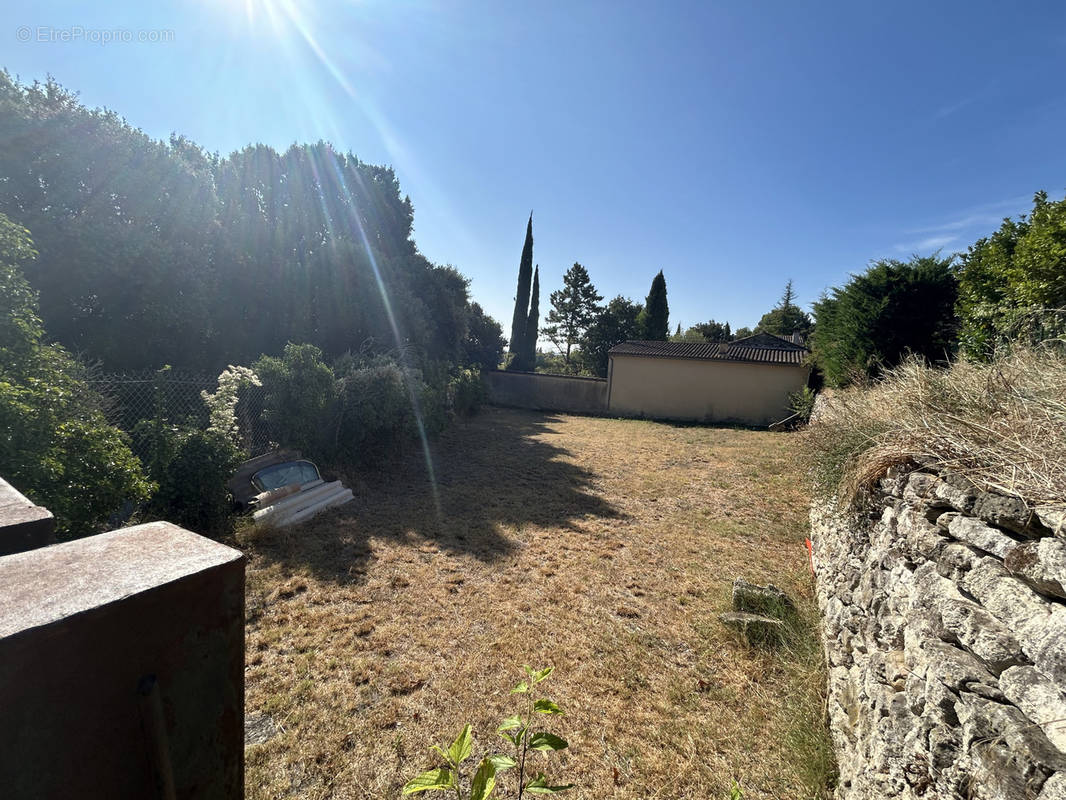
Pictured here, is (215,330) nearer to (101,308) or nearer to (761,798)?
(101,308)

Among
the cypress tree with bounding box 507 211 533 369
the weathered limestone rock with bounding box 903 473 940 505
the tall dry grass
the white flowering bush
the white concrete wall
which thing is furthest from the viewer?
the cypress tree with bounding box 507 211 533 369

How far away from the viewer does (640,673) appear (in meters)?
2.74

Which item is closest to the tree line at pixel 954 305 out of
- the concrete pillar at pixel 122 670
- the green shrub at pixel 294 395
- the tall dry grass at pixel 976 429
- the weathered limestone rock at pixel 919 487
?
the tall dry grass at pixel 976 429

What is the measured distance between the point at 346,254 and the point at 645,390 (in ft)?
37.1

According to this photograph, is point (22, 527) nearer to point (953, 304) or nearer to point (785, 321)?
point (953, 304)

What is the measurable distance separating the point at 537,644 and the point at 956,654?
7.57 ft

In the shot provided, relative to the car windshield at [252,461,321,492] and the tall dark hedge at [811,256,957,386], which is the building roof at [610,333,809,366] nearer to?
the tall dark hedge at [811,256,957,386]

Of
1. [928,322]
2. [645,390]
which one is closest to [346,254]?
[645,390]

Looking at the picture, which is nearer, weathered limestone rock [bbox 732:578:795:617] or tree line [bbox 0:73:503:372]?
weathered limestone rock [bbox 732:578:795:617]

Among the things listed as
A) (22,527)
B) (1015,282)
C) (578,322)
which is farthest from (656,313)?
(22,527)

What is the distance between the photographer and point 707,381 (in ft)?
50.8

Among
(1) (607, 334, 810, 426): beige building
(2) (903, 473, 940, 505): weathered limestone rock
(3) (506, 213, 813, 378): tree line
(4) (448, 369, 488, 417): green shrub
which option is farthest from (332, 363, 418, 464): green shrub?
(3) (506, 213, 813, 378): tree line

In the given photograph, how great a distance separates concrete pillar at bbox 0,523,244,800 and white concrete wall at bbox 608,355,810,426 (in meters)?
16.2

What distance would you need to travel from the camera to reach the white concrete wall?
14.8m
